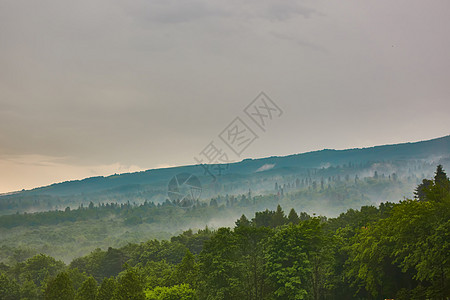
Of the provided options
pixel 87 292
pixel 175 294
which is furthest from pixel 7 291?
pixel 175 294

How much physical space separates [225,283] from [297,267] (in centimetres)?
1133

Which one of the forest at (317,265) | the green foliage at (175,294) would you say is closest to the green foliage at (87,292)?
the forest at (317,265)

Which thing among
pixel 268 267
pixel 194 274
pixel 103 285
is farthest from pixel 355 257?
pixel 103 285

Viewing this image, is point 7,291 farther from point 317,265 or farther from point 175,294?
point 317,265

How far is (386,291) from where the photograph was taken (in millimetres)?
63625

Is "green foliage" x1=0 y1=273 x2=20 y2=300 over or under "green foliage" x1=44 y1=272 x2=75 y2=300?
under

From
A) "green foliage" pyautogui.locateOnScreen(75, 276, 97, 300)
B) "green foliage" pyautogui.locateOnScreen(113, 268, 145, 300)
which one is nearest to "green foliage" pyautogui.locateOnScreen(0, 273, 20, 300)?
"green foliage" pyautogui.locateOnScreen(75, 276, 97, 300)

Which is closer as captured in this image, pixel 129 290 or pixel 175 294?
pixel 129 290

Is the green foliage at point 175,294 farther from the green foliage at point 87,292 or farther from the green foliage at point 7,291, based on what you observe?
the green foliage at point 7,291

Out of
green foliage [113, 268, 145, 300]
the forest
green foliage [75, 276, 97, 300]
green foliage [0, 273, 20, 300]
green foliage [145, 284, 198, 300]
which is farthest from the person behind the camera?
green foliage [0, 273, 20, 300]

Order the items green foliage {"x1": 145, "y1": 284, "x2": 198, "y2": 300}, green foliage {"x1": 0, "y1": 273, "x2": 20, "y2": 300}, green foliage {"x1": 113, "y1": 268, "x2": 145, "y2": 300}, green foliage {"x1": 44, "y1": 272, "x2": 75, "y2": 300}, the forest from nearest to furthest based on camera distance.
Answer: the forest, green foliage {"x1": 113, "y1": 268, "x2": 145, "y2": 300}, green foliage {"x1": 145, "y1": 284, "x2": 198, "y2": 300}, green foliage {"x1": 44, "y1": 272, "x2": 75, "y2": 300}, green foliage {"x1": 0, "y1": 273, "x2": 20, "y2": 300}

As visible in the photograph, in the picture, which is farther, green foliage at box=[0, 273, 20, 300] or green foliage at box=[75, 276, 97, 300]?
green foliage at box=[0, 273, 20, 300]

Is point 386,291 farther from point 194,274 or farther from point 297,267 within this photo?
point 194,274

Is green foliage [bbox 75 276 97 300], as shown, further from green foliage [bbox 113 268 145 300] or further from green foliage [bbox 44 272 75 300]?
green foliage [bbox 113 268 145 300]
